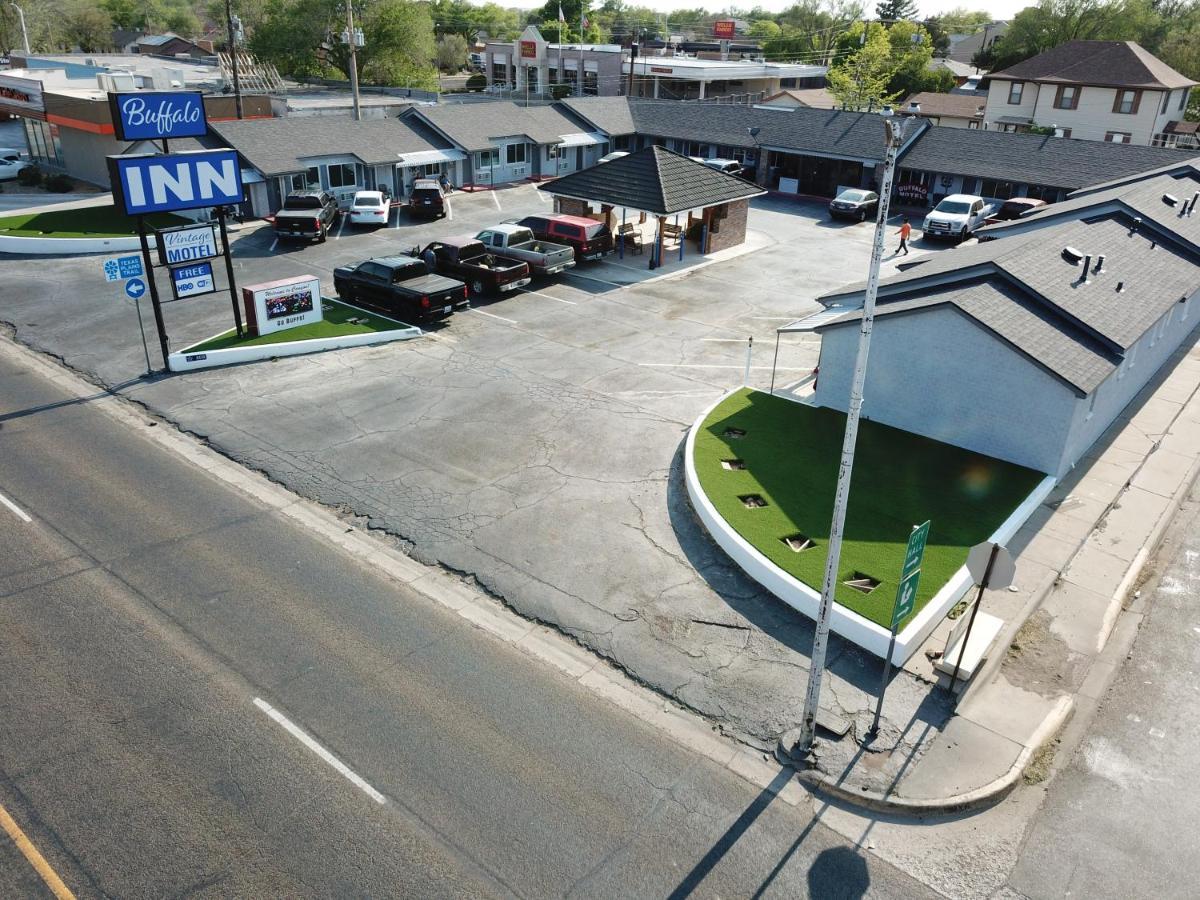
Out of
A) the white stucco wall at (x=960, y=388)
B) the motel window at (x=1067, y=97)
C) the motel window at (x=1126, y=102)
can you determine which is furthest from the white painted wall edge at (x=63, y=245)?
the motel window at (x=1126, y=102)

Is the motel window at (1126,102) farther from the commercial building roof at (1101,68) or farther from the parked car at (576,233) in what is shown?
the parked car at (576,233)

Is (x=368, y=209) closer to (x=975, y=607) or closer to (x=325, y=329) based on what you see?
(x=325, y=329)

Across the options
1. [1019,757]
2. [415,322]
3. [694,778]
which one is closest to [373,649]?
[694,778]

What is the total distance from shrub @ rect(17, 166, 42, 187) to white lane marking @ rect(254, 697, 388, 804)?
152ft

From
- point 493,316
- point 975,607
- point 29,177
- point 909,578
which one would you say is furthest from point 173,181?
point 29,177

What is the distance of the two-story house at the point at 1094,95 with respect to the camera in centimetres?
5531

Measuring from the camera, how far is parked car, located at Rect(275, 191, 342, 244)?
3512 centimetres

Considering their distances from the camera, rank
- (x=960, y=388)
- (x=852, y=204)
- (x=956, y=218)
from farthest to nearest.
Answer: (x=852, y=204) → (x=956, y=218) → (x=960, y=388)

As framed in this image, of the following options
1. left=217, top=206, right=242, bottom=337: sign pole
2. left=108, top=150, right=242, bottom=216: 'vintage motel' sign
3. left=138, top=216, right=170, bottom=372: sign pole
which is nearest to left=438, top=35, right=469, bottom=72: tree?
left=217, top=206, right=242, bottom=337: sign pole

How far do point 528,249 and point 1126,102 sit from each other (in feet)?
154

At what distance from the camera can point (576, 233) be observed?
Result: 34.0m

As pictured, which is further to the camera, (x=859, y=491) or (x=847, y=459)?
(x=859, y=491)

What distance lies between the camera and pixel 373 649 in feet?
42.3

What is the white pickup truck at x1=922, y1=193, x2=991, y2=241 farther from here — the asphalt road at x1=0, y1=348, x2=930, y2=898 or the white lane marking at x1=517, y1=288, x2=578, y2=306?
the asphalt road at x1=0, y1=348, x2=930, y2=898
